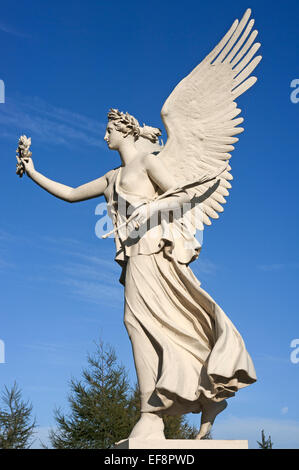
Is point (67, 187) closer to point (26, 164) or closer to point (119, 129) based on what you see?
point (26, 164)

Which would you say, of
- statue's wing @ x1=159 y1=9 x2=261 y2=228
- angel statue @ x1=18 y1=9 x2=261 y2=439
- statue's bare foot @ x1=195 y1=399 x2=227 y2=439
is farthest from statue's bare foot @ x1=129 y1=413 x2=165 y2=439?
statue's wing @ x1=159 y1=9 x2=261 y2=228

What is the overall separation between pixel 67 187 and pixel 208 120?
1817mm

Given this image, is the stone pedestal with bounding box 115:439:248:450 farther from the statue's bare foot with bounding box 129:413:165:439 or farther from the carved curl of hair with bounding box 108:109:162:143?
the carved curl of hair with bounding box 108:109:162:143

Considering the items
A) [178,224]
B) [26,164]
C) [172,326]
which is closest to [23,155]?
[26,164]

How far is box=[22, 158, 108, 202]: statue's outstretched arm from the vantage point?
692cm

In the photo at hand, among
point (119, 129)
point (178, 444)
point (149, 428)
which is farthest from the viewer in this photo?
point (119, 129)

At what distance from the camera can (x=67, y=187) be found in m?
7.08

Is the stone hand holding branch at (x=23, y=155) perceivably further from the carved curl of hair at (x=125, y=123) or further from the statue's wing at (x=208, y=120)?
the statue's wing at (x=208, y=120)

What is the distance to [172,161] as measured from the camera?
6766mm

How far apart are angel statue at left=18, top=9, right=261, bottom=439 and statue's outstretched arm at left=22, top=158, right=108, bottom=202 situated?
0.5 inches

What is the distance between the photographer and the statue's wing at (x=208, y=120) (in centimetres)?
674
